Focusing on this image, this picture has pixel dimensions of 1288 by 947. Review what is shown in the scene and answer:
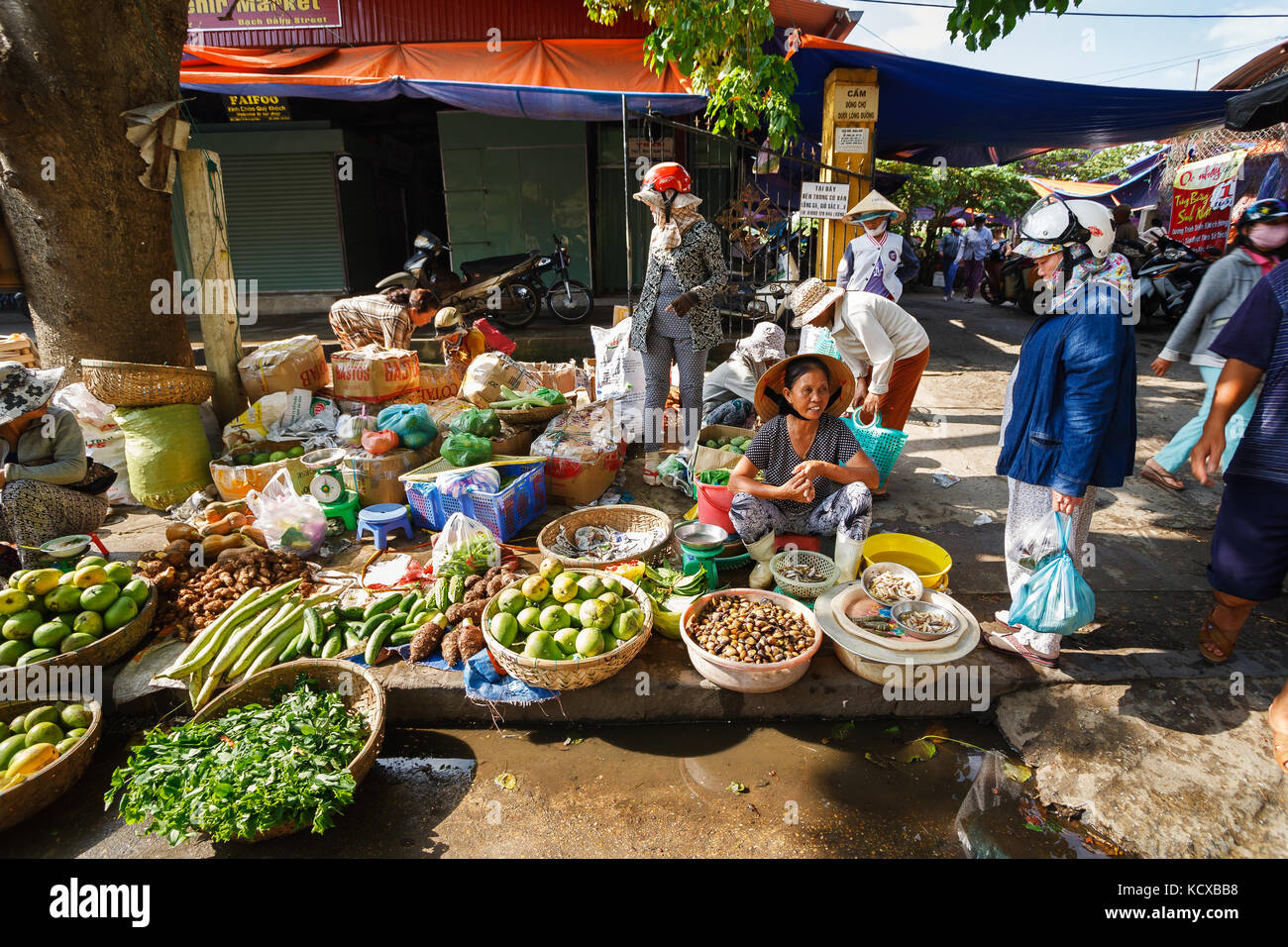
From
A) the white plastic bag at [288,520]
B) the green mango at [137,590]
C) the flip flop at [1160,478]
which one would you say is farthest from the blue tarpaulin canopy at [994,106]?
the green mango at [137,590]

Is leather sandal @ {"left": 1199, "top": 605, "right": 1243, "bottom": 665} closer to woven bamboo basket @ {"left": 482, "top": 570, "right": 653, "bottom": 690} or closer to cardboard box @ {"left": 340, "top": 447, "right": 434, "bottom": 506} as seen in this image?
woven bamboo basket @ {"left": 482, "top": 570, "right": 653, "bottom": 690}

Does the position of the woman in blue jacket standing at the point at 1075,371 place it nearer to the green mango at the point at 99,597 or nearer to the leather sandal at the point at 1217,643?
the leather sandal at the point at 1217,643

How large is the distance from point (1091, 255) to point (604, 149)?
10613 millimetres

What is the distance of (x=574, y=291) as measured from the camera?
32.6ft

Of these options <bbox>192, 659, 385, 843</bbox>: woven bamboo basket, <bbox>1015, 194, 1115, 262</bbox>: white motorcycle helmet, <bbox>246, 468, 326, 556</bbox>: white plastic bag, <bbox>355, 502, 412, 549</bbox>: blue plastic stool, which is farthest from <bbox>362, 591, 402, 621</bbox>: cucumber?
<bbox>1015, 194, 1115, 262</bbox>: white motorcycle helmet

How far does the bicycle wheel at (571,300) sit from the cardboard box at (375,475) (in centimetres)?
580

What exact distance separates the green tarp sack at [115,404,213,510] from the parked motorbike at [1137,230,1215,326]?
13109 mm

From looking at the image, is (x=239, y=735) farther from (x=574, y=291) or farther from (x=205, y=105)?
(x=205, y=105)

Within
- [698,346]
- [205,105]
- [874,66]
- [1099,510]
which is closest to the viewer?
[1099,510]

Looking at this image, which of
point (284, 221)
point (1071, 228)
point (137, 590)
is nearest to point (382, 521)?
point (137, 590)

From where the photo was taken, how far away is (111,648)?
122 inches

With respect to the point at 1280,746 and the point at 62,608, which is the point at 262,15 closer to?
the point at 62,608

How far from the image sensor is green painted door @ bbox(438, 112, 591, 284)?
11.3 meters
